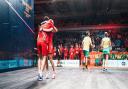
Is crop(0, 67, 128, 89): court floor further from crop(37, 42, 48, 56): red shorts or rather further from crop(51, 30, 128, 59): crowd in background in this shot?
crop(51, 30, 128, 59): crowd in background

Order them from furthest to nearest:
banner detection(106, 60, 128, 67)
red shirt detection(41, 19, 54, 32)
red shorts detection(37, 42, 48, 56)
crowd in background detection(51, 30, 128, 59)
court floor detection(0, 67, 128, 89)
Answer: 1. crowd in background detection(51, 30, 128, 59)
2. banner detection(106, 60, 128, 67)
3. red shirt detection(41, 19, 54, 32)
4. red shorts detection(37, 42, 48, 56)
5. court floor detection(0, 67, 128, 89)

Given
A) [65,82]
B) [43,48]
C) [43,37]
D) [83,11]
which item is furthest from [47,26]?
[83,11]

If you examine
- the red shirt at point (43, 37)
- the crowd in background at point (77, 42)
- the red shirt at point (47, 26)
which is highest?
the crowd in background at point (77, 42)

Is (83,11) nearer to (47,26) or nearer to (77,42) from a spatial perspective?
(77,42)

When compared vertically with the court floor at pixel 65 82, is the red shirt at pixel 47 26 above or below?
above

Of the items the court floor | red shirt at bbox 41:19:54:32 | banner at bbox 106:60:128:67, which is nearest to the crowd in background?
banner at bbox 106:60:128:67

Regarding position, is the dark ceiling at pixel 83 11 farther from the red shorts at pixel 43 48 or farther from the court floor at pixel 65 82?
the red shorts at pixel 43 48

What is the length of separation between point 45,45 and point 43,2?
1610 centimetres

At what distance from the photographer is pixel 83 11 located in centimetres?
2698

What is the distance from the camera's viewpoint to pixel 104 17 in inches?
1160

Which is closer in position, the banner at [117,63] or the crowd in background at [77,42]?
the banner at [117,63]

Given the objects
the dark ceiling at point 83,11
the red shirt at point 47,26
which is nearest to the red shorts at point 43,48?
the red shirt at point 47,26

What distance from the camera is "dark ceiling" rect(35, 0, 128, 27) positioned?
2366 cm

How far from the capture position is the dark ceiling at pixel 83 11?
23656 mm
